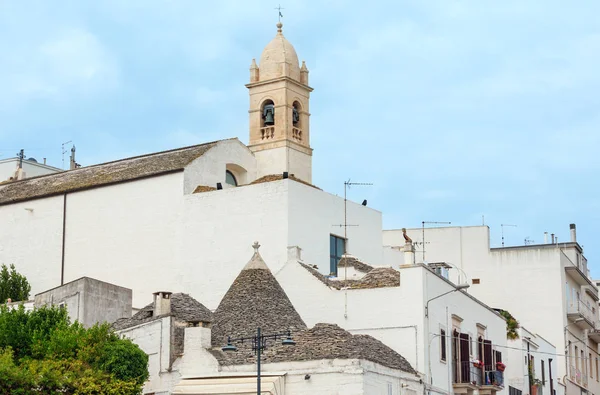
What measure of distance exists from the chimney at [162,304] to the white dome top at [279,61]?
2292 cm

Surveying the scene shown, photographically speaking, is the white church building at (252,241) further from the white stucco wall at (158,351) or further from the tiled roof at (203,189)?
the white stucco wall at (158,351)

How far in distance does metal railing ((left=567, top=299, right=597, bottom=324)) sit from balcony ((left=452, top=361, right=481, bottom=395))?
17.6 metres

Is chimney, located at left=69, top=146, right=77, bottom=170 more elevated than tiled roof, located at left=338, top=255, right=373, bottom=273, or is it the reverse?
chimney, located at left=69, top=146, right=77, bottom=170

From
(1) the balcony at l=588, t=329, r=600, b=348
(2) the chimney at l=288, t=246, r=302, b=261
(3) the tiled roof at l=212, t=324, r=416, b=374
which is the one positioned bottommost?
(3) the tiled roof at l=212, t=324, r=416, b=374

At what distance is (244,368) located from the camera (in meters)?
37.1

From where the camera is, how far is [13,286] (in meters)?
A: 53.6

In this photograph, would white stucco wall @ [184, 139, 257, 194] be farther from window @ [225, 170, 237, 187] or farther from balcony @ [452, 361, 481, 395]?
balcony @ [452, 361, 481, 395]

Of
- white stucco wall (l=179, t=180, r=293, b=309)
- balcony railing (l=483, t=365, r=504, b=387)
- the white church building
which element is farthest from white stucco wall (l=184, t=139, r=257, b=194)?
balcony railing (l=483, t=365, r=504, b=387)

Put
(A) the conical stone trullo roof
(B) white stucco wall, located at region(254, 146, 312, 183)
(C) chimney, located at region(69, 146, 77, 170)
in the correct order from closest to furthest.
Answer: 1. (A) the conical stone trullo roof
2. (B) white stucco wall, located at region(254, 146, 312, 183)
3. (C) chimney, located at region(69, 146, 77, 170)

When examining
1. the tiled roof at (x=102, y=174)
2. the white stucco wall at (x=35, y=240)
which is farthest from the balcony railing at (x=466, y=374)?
the white stucco wall at (x=35, y=240)


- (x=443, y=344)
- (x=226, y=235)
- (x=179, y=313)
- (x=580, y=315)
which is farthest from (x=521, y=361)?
(x=179, y=313)

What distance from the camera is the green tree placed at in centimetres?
5291

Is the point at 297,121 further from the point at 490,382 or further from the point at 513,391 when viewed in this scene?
the point at 490,382

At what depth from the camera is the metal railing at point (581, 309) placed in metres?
60.4
